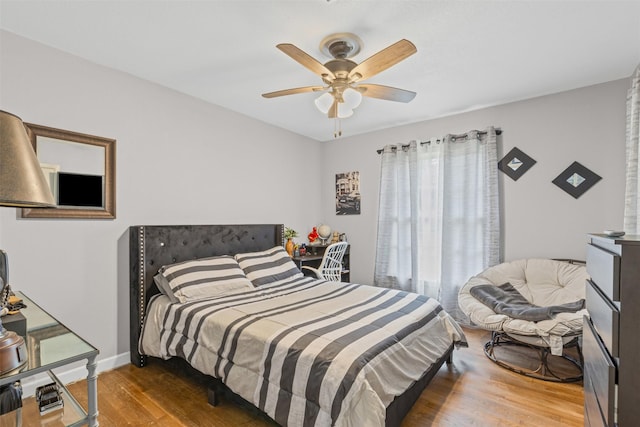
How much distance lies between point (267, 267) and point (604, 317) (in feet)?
8.74

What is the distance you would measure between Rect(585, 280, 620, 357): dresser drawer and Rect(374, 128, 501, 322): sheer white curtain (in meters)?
2.31

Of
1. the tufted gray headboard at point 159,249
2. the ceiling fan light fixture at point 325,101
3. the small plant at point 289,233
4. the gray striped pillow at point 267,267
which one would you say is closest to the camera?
the ceiling fan light fixture at point 325,101

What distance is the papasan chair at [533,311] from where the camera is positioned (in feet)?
7.83

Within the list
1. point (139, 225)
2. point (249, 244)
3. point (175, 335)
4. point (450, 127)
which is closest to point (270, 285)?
point (249, 244)

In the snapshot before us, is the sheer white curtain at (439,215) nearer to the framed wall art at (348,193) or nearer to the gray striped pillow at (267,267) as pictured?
the framed wall art at (348,193)

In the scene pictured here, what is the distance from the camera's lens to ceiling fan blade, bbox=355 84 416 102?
2270 millimetres

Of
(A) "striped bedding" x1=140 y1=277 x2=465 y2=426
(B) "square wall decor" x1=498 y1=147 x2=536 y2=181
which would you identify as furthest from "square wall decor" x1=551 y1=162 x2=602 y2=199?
(A) "striped bedding" x1=140 y1=277 x2=465 y2=426

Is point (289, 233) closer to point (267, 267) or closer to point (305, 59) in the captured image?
point (267, 267)

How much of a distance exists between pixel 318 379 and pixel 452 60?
2.51m

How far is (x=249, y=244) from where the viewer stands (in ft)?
11.8

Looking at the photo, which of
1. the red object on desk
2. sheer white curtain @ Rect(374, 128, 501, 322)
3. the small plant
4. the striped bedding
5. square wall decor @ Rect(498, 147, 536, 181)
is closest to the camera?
the striped bedding

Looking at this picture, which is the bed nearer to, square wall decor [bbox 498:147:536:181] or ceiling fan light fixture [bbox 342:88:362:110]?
ceiling fan light fixture [bbox 342:88:362:110]

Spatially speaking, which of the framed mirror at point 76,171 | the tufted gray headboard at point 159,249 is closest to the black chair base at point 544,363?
the tufted gray headboard at point 159,249

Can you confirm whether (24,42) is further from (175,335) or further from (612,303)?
(612,303)
